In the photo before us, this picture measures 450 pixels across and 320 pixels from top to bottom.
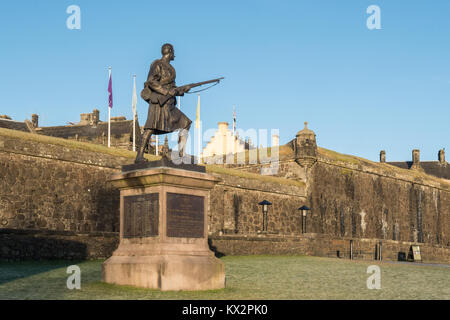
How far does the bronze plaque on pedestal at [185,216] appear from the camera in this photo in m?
11.3

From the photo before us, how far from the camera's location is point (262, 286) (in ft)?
40.9

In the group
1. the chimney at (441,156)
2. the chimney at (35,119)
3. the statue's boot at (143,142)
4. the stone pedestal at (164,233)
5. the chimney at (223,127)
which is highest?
the chimney at (35,119)

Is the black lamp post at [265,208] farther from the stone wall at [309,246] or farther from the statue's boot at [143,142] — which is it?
the statue's boot at [143,142]

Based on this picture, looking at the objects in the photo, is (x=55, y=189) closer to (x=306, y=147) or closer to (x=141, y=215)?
(x=141, y=215)

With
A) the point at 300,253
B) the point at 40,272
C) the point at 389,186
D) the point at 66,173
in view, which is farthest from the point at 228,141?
the point at 40,272

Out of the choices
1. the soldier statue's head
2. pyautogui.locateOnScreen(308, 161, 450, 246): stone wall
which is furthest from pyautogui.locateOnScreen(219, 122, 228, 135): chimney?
the soldier statue's head

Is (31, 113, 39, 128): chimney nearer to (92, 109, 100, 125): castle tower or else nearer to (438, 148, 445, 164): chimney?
(92, 109, 100, 125): castle tower

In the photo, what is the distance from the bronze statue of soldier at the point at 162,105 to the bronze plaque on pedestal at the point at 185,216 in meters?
1.10

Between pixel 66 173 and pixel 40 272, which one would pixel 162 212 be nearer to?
pixel 40 272

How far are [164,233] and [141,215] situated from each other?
796 mm

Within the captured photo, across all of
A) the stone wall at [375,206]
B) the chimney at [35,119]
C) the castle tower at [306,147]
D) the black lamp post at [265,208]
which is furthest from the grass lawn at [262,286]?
the chimney at [35,119]

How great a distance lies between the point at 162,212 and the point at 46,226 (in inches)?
383

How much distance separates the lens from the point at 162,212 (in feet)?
36.5

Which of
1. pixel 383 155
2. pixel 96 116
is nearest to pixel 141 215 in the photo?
pixel 96 116
